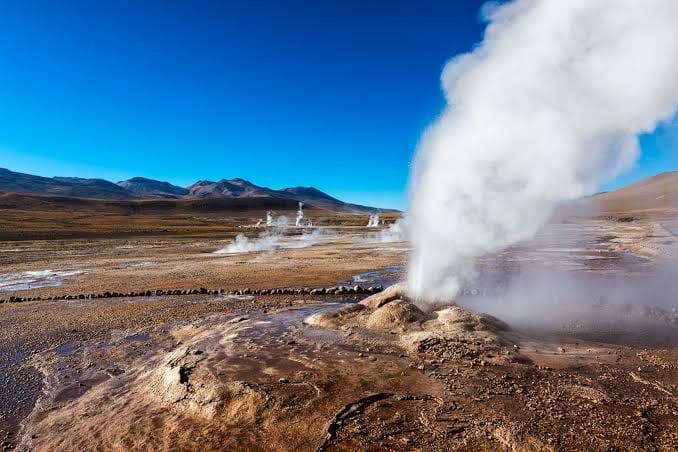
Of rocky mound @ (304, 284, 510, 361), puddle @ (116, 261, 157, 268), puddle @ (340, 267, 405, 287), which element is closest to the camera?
rocky mound @ (304, 284, 510, 361)

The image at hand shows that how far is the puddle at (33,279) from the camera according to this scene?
22.4m

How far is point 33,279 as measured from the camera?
24766mm

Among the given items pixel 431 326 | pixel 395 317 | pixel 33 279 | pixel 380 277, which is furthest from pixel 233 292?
pixel 33 279

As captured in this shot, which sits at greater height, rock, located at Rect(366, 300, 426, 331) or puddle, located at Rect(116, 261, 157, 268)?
rock, located at Rect(366, 300, 426, 331)

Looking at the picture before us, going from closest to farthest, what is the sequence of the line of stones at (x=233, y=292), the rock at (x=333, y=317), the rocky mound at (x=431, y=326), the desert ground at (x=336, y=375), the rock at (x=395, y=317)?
the desert ground at (x=336, y=375)
the rocky mound at (x=431, y=326)
the rock at (x=395, y=317)
the rock at (x=333, y=317)
the line of stones at (x=233, y=292)

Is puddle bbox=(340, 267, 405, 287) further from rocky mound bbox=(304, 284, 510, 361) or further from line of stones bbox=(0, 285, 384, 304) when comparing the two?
rocky mound bbox=(304, 284, 510, 361)

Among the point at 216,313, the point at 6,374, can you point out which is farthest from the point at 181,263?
the point at 6,374

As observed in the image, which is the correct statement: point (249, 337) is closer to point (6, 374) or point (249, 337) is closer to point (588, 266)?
point (6, 374)

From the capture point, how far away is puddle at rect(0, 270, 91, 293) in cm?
2239

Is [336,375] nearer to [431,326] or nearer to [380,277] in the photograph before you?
[431,326]

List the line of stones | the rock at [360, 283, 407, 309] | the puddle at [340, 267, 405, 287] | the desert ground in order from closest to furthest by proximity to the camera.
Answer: the desert ground < the rock at [360, 283, 407, 309] < the line of stones < the puddle at [340, 267, 405, 287]

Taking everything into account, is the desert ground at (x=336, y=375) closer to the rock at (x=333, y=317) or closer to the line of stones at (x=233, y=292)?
the rock at (x=333, y=317)

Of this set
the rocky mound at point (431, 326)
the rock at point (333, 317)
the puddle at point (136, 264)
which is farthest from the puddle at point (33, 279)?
the rocky mound at point (431, 326)

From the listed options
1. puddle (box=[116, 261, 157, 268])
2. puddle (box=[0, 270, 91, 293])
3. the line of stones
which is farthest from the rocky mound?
puddle (box=[116, 261, 157, 268])
